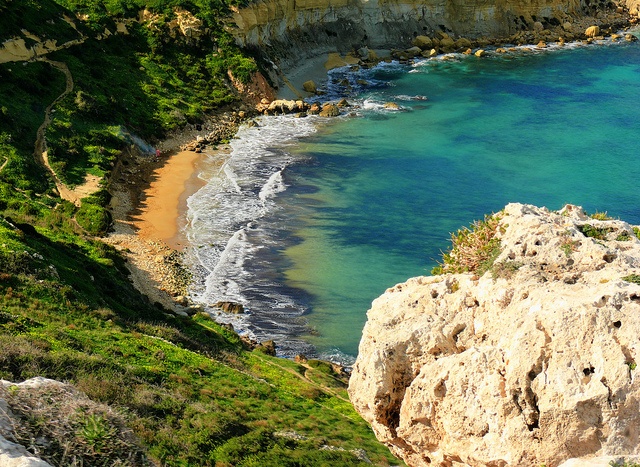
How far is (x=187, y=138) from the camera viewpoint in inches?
2771

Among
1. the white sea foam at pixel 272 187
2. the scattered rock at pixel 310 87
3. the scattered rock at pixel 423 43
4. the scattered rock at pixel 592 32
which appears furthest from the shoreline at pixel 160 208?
the scattered rock at pixel 592 32

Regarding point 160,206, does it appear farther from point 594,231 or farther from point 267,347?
point 594,231

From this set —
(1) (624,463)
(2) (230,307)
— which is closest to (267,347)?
(2) (230,307)

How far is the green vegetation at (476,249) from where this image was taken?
18109mm

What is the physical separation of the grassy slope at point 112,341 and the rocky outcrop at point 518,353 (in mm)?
6099

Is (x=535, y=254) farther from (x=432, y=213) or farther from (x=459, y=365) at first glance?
(x=432, y=213)

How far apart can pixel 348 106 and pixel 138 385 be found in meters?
62.4

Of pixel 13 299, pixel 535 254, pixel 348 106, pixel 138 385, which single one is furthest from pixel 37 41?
pixel 535 254

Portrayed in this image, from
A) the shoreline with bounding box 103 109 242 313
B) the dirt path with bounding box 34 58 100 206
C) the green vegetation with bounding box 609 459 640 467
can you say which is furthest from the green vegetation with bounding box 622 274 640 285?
the dirt path with bounding box 34 58 100 206

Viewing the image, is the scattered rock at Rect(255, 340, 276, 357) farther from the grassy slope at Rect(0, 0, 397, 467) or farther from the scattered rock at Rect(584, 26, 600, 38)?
the scattered rock at Rect(584, 26, 600, 38)

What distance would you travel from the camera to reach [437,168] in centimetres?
6812

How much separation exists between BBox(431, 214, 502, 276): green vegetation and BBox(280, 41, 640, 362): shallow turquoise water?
22060 mm

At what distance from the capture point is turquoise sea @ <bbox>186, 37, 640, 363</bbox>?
46312mm

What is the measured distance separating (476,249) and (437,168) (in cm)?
5029
